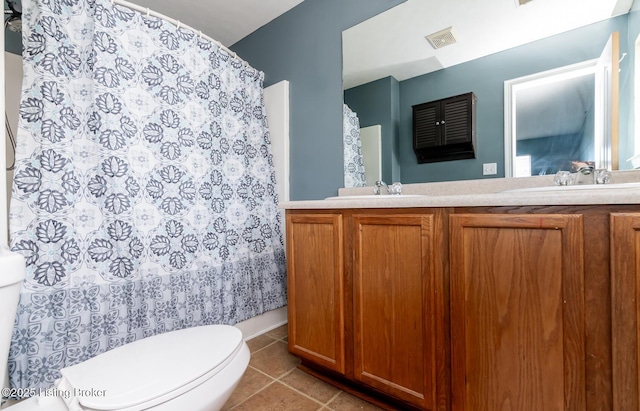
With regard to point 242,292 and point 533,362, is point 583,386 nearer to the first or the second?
point 533,362

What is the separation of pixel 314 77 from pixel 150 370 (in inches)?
77.8

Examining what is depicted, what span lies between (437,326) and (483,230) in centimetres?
38

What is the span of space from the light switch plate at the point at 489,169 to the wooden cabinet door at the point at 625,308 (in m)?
0.68

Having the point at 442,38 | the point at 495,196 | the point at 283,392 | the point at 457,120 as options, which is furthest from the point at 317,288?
the point at 442,38

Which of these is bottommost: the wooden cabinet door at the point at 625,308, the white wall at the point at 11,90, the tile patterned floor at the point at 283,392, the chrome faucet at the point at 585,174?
the tile patterned floor at the point at 283,392

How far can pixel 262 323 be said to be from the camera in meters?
2.03

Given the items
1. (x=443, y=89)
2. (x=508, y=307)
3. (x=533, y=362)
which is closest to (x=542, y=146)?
(x=443, y=89)

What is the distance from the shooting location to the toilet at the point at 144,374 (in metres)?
0.67

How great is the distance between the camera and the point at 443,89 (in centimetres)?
151

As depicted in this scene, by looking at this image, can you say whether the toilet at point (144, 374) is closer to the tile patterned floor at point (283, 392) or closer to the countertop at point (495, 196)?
the tile patterned floor at point (283, 392)

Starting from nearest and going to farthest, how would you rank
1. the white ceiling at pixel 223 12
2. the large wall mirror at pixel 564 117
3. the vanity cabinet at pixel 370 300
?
the vanity cabinet at pixel 370 300
the large wall mirror at pixel 564 117
the white ceiling at pixel 223 12

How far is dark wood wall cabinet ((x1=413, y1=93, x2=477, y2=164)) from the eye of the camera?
143 centimetres

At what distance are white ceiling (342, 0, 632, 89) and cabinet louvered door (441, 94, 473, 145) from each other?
0.21m

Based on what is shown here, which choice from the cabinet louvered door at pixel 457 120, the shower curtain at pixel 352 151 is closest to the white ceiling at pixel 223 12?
the shower curtain at pixel 352 151
